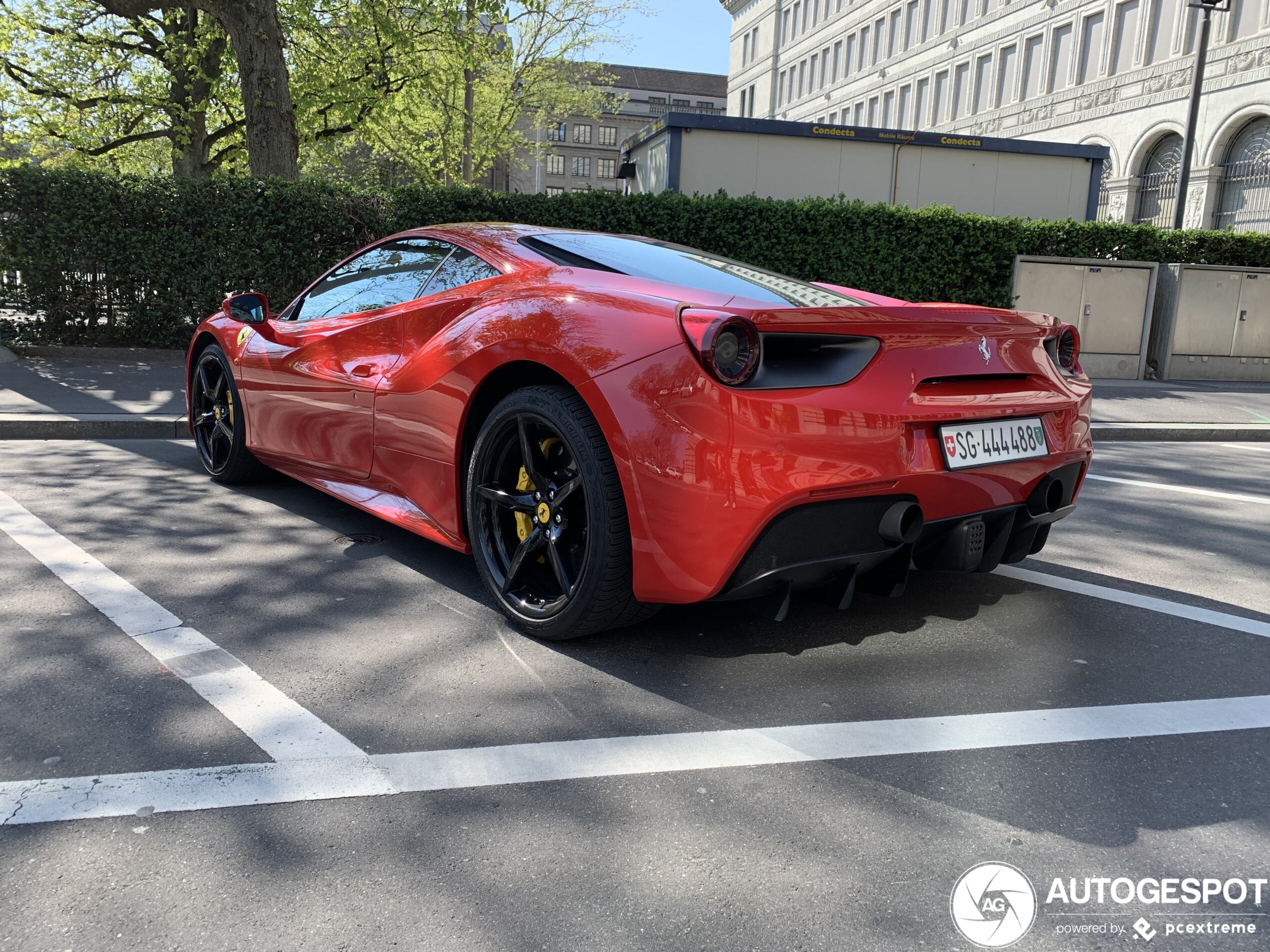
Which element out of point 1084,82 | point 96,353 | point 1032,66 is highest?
point 1032,66

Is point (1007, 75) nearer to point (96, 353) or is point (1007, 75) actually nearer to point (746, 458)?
point (96, 353)

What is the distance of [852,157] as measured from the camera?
51.6 ft

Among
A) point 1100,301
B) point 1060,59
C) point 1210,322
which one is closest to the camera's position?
point 1100,301

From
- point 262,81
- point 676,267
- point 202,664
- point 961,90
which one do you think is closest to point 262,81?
point 262,81

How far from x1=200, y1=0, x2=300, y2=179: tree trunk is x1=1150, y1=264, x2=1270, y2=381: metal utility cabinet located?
12.4 m

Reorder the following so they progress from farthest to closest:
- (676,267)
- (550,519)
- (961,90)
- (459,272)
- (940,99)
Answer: (940,99) < (961,90) < (459,272) < (676,267) < (550,519)

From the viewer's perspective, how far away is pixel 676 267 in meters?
3.41

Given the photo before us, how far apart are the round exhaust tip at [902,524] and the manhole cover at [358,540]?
7.81ft

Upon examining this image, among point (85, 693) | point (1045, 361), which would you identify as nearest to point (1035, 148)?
point (1045, 361)

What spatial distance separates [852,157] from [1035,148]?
135 inches

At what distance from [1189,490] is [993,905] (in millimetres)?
5474

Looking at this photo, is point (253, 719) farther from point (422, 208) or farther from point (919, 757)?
point (422, 208)

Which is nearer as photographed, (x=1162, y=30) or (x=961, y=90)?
(x=1162, y=30)

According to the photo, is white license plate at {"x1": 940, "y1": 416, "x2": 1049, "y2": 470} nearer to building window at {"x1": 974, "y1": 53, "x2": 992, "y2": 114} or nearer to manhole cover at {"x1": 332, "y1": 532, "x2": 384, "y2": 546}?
manhole cover at {"x1": 332, "y1": 532, "x2": 384, "y2": 546}
